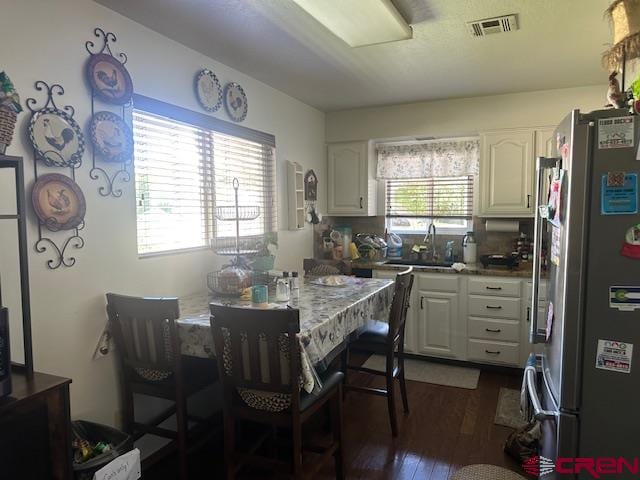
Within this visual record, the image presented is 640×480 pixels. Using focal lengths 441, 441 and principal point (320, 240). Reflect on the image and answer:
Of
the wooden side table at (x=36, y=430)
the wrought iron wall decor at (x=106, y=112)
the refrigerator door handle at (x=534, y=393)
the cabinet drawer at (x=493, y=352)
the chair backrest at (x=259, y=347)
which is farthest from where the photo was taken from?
the cabinet drawer at (x=493, y=352)

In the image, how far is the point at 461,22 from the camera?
2283 millimetres

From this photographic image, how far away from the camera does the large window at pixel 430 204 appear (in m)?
4.27

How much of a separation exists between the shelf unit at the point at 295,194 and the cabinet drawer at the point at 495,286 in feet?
5.03

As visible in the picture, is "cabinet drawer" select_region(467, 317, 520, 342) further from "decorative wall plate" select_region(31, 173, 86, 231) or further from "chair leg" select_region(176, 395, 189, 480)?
"decorative wall plate" select_region(31, 173, 86, 231)

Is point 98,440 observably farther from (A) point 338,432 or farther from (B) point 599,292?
(B) point 599,292

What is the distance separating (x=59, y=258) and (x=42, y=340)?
1.13 feet

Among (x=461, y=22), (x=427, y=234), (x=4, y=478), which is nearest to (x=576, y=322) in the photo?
(x=461, y=22)

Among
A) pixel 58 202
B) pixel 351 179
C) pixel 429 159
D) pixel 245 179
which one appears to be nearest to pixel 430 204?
pixel 429 159

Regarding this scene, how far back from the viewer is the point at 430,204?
14.4 feet

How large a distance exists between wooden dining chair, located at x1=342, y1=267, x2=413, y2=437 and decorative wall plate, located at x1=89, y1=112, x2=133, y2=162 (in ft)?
5.40

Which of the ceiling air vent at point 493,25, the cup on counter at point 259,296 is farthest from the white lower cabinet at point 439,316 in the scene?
the ceiling air vent at point 493,25

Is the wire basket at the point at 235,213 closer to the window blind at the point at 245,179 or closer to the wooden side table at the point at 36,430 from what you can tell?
the window blind at the point at 245,179

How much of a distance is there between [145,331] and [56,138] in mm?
915

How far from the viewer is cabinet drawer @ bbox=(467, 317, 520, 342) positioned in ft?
11.6
